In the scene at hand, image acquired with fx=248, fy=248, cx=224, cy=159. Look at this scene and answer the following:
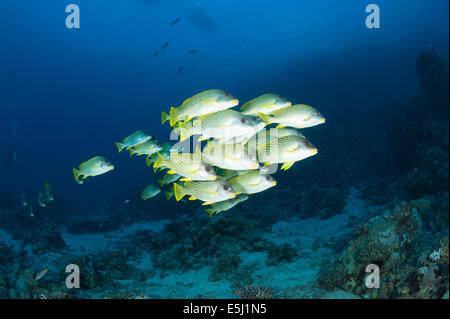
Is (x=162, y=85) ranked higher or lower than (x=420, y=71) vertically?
higher

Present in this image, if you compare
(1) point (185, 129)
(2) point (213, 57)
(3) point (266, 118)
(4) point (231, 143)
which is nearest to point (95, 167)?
(1) point (185, 129)

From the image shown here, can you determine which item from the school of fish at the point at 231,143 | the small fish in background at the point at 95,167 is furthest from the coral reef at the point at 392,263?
the small fish in background at the point at 95,167

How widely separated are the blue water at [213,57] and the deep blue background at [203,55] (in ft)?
0.84

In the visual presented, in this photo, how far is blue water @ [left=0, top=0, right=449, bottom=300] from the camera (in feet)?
138

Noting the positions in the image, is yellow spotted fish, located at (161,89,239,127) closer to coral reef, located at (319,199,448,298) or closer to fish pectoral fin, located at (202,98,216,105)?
fish pectoral fin, located at (202,98,216,105)

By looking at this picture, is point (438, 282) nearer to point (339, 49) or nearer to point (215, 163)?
point (215, 163)

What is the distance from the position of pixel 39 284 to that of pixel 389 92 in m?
55.8

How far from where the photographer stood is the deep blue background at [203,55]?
47156 mm

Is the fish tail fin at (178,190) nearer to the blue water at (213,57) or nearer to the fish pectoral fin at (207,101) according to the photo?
the fish pectoral fin at (207,101)

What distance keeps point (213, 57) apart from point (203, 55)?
9.80 ft

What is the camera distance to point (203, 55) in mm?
72062

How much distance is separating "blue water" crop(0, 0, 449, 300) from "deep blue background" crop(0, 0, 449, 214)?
0.84 ft
